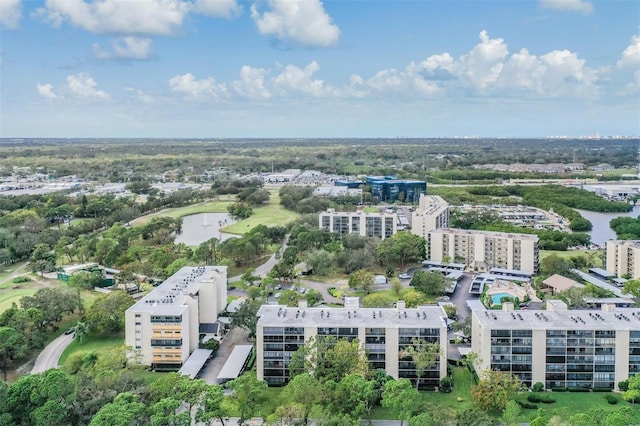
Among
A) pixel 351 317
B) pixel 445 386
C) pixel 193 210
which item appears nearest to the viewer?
pixel 445 386

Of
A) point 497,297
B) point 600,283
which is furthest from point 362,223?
point 600,283

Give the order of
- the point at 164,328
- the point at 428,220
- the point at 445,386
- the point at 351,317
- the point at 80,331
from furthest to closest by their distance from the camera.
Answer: the point at 428,220 < the point at 80,331 < the point at 164,328 < the point at 351,317 < the point at 445,386

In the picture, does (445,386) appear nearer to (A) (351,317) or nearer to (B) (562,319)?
(A) (351,317)

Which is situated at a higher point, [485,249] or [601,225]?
[485,249]

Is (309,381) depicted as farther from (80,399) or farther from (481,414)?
(80,399)

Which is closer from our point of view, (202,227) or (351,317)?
(351,317)

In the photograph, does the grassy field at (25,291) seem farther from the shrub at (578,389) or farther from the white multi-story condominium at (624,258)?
the white multi-story condominium at (624,258)

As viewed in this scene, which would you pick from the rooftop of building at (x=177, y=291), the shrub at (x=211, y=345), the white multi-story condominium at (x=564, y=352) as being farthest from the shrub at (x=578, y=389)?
the rooftop of building at (x=177, y=291)

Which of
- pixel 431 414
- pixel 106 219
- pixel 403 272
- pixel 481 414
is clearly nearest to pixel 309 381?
pixel 431 414
